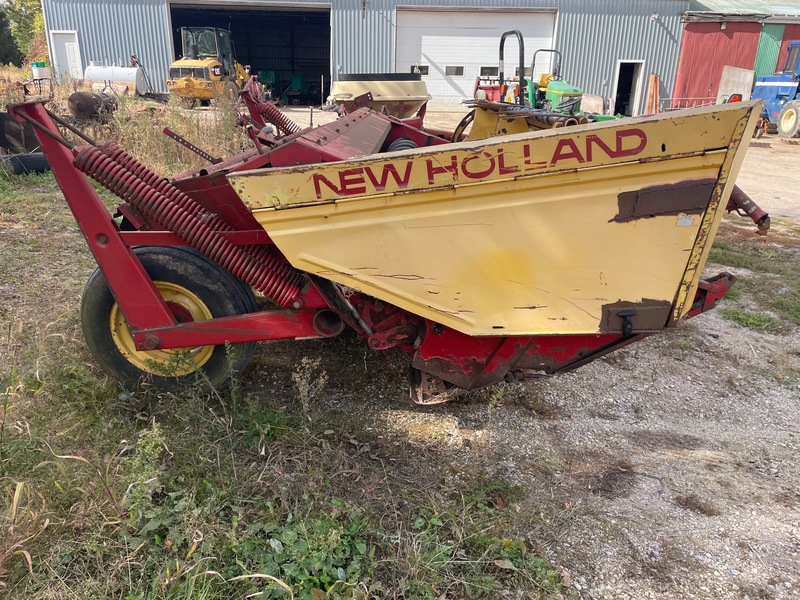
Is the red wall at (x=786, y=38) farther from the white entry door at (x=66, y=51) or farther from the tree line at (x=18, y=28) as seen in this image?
the tree line at (x=18, y=28)

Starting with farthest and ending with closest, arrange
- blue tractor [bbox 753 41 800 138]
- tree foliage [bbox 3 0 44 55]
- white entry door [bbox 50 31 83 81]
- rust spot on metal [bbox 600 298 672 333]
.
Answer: tree foliage [bbox 3 0 44 55]
white entry door [bbox 50 31 83 81]
blue tractor [bbox 753 41 800 138]
rust spot on metal [bbox 600 298 672 333]

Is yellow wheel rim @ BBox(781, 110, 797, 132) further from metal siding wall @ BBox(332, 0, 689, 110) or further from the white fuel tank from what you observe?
the white fuel tank

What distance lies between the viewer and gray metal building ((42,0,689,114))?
19.3 meters

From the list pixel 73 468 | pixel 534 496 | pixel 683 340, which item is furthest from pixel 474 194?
pixel 683 340

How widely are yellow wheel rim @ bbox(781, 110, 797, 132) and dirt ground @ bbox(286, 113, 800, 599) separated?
1600 cm

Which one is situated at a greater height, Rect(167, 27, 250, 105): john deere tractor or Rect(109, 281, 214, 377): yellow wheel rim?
Rect(167, 27, 250, 105): john deere tractor

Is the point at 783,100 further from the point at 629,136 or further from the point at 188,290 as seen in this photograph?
the point at 188,290

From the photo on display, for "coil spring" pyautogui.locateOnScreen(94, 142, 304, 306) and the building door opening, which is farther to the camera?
the building door opening

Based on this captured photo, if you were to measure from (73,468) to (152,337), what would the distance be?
2.09ft

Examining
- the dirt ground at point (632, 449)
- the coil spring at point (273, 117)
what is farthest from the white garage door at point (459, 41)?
the dirt ground at point (632, 449)

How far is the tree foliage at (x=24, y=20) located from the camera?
94.7 ft

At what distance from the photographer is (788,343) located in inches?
161

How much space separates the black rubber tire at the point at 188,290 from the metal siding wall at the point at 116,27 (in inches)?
786

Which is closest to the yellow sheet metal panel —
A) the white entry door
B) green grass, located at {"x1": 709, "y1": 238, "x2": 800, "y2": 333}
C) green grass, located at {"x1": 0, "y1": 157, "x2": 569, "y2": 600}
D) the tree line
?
green grass, located at {"x1": 0, "y1": 157, "x2": 569, "y2": 600}
